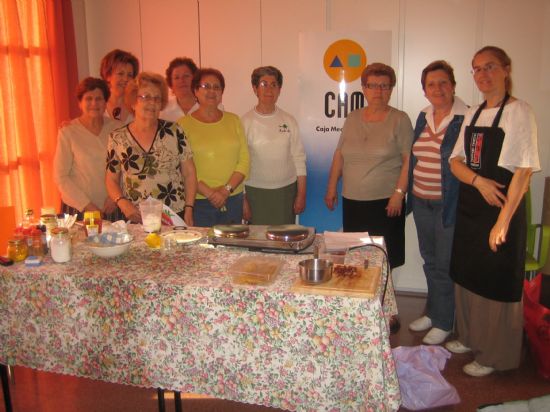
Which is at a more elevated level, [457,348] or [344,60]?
[344,60]

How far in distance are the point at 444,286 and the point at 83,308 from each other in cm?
201

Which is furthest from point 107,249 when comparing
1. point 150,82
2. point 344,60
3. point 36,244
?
point 344,60

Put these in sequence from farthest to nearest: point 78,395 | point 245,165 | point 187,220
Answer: point 245,165
point 187,220
point 78,395

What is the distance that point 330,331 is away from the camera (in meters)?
1.46

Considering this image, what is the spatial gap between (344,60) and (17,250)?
2489 millimetres

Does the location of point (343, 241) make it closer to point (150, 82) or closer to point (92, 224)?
point (92, 224)

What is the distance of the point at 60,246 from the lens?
182 cm

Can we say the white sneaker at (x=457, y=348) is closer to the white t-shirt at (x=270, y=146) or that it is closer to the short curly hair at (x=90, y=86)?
the white t-shirt at (x=270, y=146)

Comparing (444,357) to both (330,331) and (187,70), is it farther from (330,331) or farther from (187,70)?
(187,70)

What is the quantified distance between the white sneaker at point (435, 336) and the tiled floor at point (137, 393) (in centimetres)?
22

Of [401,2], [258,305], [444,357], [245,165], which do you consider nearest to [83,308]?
[258,305]

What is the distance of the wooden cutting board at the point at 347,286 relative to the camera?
146 centimetres

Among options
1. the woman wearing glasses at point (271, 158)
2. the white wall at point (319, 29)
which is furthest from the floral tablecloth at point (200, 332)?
the white wall at point (319, 29)

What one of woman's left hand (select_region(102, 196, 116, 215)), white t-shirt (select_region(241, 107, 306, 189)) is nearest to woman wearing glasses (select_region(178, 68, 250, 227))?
white t-shirt (select_region(241, 107, 306, 189))
